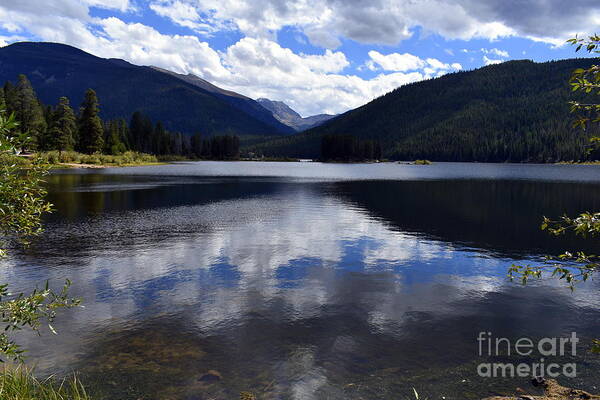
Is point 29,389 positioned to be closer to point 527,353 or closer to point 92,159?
point 527,353

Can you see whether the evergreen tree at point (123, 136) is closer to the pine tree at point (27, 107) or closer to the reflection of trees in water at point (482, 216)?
the pine tree at point (27, 107)

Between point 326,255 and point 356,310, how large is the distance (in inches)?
381

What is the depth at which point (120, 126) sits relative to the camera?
641 feet

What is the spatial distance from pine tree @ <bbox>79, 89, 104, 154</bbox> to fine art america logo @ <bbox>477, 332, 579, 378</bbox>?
6046 inches

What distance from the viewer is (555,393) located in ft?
34.4

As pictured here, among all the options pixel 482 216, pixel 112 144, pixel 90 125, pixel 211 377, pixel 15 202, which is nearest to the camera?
pixel 15 202

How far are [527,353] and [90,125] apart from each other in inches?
6179

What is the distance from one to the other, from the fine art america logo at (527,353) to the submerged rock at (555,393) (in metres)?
0.58

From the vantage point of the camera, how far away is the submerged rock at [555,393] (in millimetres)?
9977

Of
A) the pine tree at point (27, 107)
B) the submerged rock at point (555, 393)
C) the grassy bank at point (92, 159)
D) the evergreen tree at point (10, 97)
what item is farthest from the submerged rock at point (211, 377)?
the evergreen tree at point (10, 97)

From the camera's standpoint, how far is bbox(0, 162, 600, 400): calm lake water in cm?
1138

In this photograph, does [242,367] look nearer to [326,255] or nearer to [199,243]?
[326,255]

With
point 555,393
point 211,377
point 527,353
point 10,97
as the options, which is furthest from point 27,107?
point 555,393

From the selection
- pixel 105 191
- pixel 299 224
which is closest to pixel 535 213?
pixel 299 224
